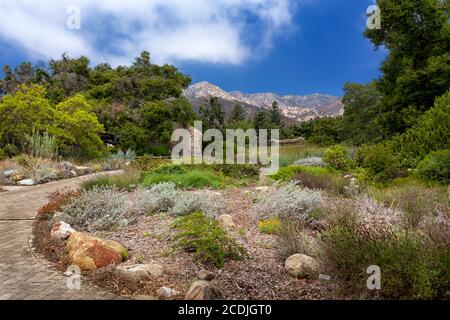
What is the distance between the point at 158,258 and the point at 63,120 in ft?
46.0

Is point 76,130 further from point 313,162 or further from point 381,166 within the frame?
point 381,166

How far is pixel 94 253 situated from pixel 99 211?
5.83 ft

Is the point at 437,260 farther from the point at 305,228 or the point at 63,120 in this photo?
the point at 63,120

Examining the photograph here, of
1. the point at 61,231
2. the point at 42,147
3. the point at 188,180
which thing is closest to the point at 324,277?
the point at 61,231

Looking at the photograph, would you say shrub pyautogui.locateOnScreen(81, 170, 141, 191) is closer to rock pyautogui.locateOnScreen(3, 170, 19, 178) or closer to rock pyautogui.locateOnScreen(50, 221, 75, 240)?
rock pyautogui.locateOnScreen(50, 221, 75, 240)

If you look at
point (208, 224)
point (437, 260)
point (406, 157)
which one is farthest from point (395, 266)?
point (406, 157)

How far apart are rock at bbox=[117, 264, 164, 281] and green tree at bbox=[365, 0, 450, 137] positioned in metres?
16.1

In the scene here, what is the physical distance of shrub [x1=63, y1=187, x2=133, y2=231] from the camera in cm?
549

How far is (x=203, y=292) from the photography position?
3.04 metres

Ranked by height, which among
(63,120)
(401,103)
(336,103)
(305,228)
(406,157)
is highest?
(336,103)

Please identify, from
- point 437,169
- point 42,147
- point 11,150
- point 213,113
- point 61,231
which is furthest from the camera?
point 213,113

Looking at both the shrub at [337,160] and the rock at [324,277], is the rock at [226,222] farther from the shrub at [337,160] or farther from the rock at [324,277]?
the shrub at [337,160]

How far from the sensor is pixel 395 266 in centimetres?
295
